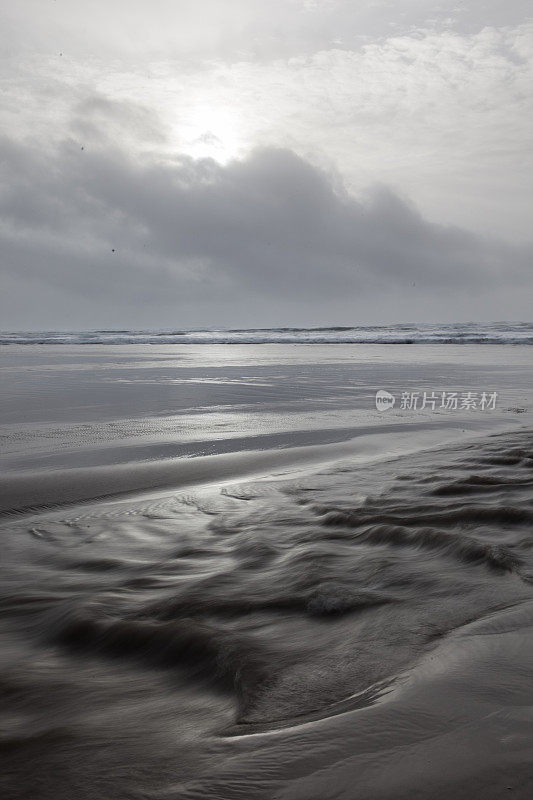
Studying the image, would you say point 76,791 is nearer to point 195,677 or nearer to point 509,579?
point 195,677

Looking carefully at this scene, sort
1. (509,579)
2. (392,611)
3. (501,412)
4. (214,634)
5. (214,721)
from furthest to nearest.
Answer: (501,412), (509,579), (392,611), (214,634), (214,721)

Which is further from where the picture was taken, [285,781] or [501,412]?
[501,412]

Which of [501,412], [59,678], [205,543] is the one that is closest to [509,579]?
[205,543]

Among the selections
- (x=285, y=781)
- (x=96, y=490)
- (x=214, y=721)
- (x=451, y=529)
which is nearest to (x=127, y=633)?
(x=214, y=721)

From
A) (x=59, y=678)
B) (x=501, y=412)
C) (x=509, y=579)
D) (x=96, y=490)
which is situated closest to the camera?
(x=59, y=678)

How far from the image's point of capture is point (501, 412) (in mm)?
7871

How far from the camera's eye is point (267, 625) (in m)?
2.14

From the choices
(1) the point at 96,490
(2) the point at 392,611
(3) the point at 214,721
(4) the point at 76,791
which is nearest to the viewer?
(4) the point at 76,791

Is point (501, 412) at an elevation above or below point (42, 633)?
above

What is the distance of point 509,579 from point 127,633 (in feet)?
4.86

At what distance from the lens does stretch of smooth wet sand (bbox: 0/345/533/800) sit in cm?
137

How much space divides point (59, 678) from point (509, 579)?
170 centimetres

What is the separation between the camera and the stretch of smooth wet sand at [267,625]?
1.37 metres

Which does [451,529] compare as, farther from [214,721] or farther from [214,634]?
[214,721]
